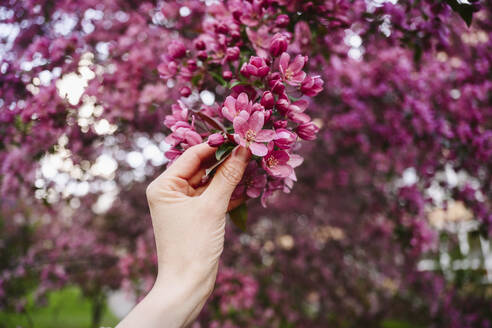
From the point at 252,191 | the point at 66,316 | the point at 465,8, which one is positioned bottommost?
the point at 66,316

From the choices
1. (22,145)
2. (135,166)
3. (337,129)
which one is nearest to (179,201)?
(22,145)

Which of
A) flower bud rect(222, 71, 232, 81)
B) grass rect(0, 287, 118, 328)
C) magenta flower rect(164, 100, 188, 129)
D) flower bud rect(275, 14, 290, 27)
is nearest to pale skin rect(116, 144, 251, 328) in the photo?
magenta flower rect(164, 100, 188, 129)

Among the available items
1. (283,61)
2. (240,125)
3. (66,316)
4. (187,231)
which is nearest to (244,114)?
(240,125)

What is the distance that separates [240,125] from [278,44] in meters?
0.53

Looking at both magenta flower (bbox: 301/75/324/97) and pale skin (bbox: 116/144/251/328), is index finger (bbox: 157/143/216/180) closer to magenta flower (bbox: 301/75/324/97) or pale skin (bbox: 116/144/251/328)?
pale skin (bbox: 116/144/251/328)

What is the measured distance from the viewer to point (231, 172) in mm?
1296

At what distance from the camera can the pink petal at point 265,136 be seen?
49.8 inches

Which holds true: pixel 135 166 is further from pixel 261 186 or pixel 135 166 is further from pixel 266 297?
pixel 261 186

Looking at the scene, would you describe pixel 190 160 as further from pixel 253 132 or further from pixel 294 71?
pixel 294 71

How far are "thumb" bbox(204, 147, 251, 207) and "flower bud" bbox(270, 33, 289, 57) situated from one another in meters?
0.57

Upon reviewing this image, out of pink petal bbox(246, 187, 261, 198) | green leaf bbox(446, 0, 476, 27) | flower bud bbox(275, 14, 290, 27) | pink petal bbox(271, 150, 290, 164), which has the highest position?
green leaf bbox(446, 0, 476, 27)

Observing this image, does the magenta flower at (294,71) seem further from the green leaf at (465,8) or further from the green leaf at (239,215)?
the green leaf at (465,8)

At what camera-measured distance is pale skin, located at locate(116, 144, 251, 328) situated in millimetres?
1244

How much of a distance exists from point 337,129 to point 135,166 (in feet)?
9.84
